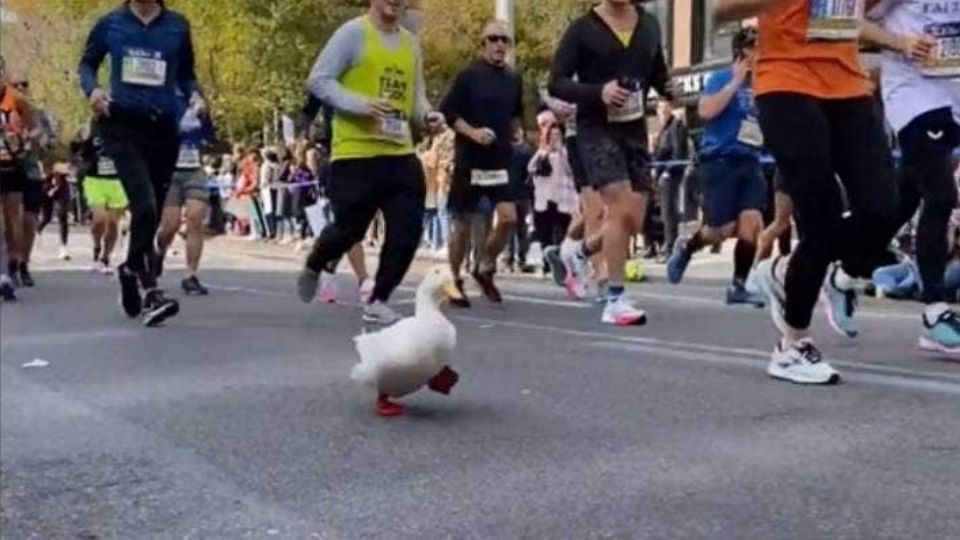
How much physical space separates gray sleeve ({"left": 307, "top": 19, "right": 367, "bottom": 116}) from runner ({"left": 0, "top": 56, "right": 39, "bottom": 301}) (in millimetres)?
5496

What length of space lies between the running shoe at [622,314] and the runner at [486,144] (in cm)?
167

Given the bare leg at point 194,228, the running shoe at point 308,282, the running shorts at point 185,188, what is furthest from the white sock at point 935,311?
the bare leg at point 194,228

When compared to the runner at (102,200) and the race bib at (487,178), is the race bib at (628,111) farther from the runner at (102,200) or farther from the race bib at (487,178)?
the runner at (102,200)

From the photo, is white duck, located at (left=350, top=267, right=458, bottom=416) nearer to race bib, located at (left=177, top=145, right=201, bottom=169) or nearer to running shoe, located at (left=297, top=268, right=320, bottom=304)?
running shoe, located at (left=297, top=268, right=320, bottom=304)

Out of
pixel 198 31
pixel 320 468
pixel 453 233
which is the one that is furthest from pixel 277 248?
pixel 320 468

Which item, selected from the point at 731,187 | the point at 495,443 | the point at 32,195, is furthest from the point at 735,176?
the point at 32,195

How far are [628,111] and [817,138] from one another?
3.10 m

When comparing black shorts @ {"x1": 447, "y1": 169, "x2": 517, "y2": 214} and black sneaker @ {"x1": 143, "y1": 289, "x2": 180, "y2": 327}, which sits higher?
black shorts @ {"x1": 447, "y1": 169, "x2": 517, "y2": 214}

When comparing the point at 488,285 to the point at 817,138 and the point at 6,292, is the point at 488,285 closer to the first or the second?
the point at 6,292

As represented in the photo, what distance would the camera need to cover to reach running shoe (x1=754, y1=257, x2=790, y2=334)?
20.1ft

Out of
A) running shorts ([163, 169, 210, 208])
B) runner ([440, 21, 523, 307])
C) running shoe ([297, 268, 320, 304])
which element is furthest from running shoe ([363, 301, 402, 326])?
running shorts ([163, 169, 210, 208])

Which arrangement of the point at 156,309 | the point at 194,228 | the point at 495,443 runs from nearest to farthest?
the point at 495,443 < the point at 156,309 < the point at 194,228

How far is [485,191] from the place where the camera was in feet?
34.7

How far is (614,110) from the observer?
859 cm
